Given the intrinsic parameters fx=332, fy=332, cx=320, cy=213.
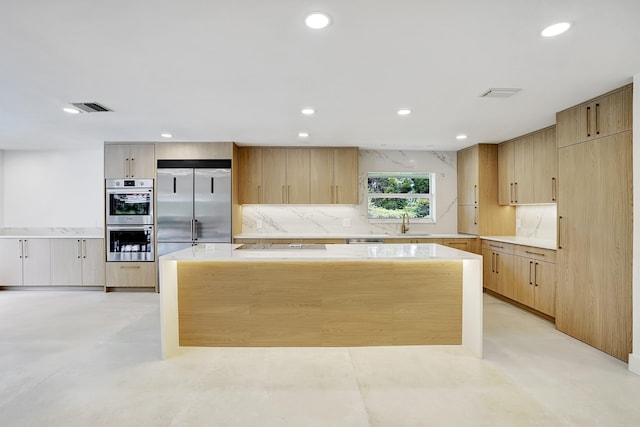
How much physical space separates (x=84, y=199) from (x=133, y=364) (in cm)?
428

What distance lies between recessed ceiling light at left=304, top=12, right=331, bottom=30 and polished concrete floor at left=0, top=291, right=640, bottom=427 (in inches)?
90.0

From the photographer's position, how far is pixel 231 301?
3.01m

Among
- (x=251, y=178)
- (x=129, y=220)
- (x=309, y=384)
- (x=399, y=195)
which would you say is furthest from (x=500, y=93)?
(x=129, y=220)

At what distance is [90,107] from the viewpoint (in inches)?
131

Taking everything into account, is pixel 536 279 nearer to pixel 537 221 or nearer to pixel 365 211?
pixel 537 221

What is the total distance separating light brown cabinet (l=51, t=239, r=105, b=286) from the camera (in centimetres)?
518

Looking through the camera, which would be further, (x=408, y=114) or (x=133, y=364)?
(x=408, y=114)

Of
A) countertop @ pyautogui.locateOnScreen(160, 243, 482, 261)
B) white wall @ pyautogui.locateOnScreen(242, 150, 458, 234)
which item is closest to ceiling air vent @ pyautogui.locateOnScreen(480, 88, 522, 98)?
countertop @ pyautogui.locateOnScreen(160, 243, 482, 261)

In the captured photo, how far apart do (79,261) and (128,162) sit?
5.75ft

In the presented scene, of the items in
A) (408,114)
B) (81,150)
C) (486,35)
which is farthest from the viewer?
(81,150)

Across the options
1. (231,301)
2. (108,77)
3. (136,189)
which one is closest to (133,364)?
(231,301)

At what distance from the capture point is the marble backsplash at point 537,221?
4.52 m

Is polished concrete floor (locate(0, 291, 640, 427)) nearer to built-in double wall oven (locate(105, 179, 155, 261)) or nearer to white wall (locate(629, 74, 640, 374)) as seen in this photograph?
white wall (locate(629, 74, 640, 374))

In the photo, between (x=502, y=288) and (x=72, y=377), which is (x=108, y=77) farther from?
(x=502, y=288)
